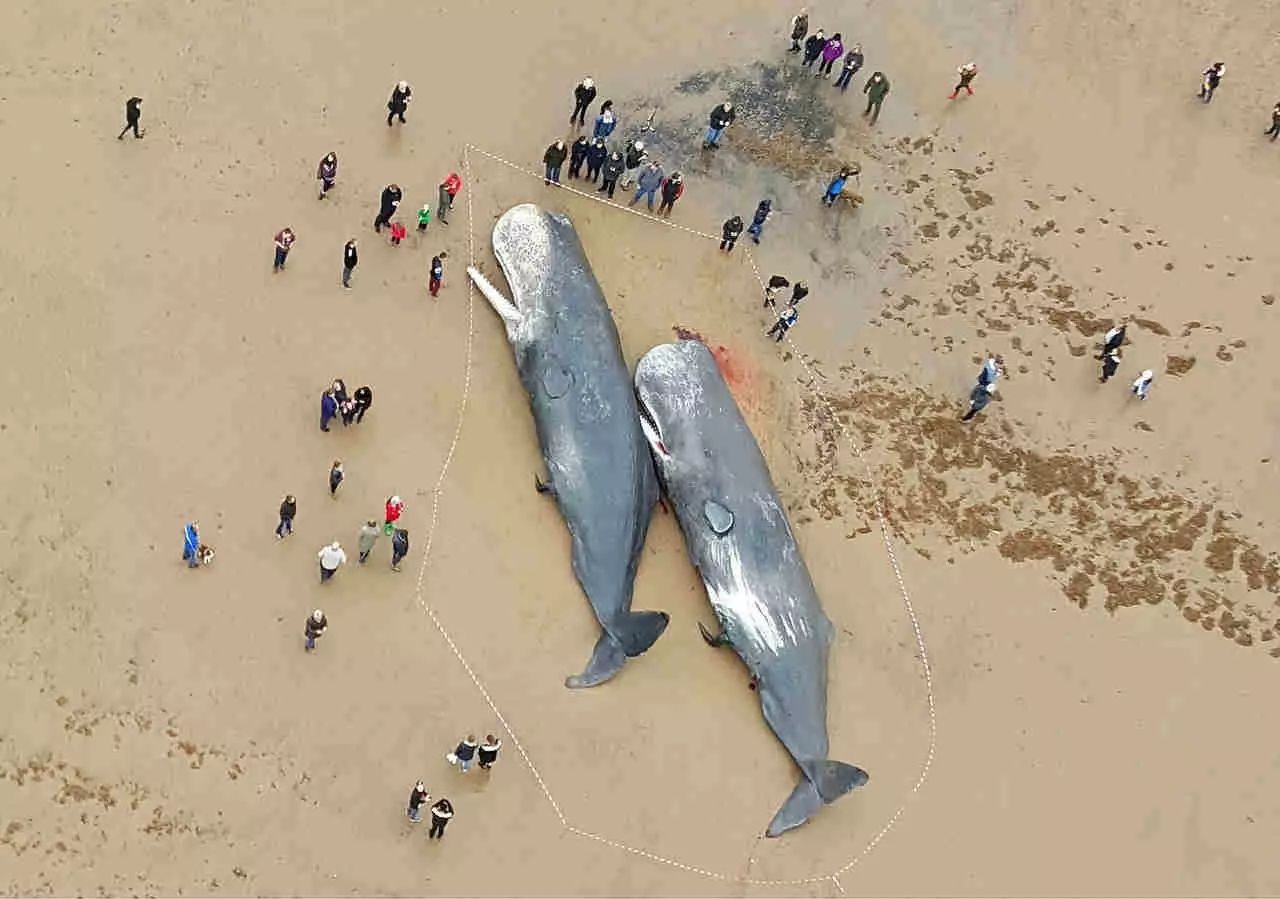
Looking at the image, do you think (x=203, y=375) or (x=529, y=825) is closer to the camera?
(x=529, y=825)

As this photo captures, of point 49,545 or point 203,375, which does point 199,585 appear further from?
point 203,375

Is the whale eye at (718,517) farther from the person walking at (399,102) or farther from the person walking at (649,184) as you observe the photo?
the person walking at (399,102)

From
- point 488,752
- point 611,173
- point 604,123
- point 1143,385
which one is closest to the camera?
point 488,752

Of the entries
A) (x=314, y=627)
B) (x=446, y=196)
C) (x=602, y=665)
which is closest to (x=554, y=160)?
(x=446, y=196)

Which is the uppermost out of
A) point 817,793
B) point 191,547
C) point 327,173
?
point 327,173

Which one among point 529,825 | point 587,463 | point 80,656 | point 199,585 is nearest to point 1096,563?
point 587,463

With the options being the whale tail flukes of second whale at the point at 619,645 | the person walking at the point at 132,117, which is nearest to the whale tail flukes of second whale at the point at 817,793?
the whale tail flukes of second whale at the point at 619,645

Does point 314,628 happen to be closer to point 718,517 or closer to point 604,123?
point 718,517
